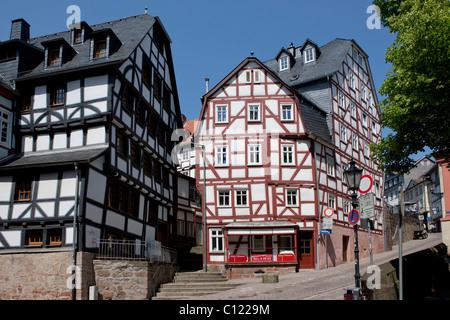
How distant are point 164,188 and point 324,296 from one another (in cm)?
1427

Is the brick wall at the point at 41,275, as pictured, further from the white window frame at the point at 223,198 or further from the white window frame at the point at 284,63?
the white window frame at the point at 284,63

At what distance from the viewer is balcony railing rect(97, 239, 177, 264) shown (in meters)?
21.4

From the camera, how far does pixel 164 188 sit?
29609 millimetres

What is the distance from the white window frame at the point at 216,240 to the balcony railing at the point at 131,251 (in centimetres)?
502

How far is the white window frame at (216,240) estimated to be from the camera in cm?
3021

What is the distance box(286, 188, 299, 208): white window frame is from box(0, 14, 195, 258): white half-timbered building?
7.32 m

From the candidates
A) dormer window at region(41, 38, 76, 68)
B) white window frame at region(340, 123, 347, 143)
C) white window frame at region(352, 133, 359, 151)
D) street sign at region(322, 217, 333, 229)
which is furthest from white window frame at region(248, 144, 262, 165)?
dormer window at region(41, 38, 76, 68)

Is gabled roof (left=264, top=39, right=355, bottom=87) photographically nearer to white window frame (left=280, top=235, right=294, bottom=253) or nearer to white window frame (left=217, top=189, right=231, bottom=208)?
white window frame (left=217, top=189, right=231, bottom=208)

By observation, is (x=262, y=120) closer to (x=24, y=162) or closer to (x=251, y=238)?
(x=251, y=238)

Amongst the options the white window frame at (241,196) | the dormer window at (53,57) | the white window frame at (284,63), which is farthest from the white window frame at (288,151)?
the dormer window at (53,57)

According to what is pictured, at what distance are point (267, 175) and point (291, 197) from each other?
1.92 metres

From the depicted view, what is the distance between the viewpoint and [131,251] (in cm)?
2356

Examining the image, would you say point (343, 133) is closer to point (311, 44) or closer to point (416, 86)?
point (311, 44)

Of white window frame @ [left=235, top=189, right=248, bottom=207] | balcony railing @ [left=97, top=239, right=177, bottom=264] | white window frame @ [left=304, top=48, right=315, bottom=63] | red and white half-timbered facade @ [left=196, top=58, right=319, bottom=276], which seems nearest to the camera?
balcony railing @ [left=97, top=239, right=177, bottom=264]
